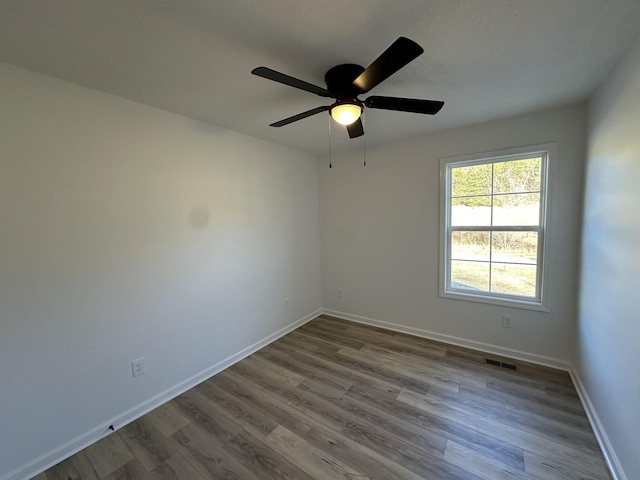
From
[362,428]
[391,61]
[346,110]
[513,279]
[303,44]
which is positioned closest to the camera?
[391,61]

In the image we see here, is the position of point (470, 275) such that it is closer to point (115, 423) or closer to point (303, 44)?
point (303, 44)

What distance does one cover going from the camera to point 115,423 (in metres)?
1.83

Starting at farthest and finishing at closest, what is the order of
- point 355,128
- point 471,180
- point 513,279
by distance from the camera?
point 471,180, point 513,279, point 355,128

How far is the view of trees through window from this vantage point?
8.06 feet

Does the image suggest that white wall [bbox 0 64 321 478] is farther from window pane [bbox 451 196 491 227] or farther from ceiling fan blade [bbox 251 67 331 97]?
window pane [bbox 451 196 491 227]

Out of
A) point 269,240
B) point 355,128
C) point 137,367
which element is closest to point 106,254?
point 137,367

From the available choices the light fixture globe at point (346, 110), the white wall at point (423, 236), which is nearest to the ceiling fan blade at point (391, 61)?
the light fixture globe at point (346, 110)

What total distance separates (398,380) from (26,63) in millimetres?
3338

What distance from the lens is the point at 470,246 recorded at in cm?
278

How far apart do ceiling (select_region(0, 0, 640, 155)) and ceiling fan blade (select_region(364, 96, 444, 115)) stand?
0.76ft

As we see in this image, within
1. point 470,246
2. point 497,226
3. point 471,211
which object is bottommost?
point 470,246

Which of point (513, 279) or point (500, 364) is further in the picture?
point (513, 279)

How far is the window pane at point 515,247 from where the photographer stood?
246 centimetres

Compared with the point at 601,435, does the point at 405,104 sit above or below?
above
